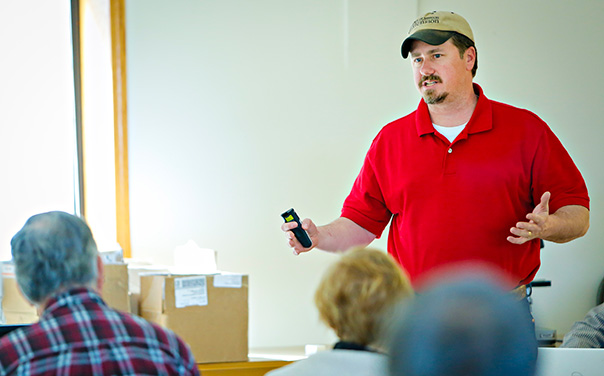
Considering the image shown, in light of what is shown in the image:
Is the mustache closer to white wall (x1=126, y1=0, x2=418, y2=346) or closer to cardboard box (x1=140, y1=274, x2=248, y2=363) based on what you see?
cardboard box (x1=140, y1=274, x2=248, y2=363)

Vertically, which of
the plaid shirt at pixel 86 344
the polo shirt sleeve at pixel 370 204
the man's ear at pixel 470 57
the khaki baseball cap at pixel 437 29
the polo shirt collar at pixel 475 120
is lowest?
the plaid shirt at pixel 86 344

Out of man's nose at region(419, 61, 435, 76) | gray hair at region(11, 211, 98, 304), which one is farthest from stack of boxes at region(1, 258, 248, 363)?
gray hair at region(11, 211, 98, 304)

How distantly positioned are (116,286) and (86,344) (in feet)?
5.19

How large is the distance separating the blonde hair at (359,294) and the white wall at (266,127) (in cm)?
348

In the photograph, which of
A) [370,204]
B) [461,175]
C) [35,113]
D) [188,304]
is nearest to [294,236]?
[370,204]

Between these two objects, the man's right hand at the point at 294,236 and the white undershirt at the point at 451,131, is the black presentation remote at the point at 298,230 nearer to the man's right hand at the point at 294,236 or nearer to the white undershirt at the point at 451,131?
the man's right hand at the point at 294,236

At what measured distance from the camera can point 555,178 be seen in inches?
85.6

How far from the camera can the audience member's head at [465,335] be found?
1.40 ft

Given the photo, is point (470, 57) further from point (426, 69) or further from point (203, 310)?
point (203, 310)

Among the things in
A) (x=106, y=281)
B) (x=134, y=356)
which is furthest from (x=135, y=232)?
(x=134, y=356)

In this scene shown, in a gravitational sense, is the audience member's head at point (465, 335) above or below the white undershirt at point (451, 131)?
below

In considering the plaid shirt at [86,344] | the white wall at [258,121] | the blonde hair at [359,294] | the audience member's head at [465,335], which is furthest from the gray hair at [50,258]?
the white wall at [258,121]

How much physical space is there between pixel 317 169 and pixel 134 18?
1.57m

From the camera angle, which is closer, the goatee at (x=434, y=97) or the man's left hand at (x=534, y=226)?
the man's left hand at (x=534, y=226)
